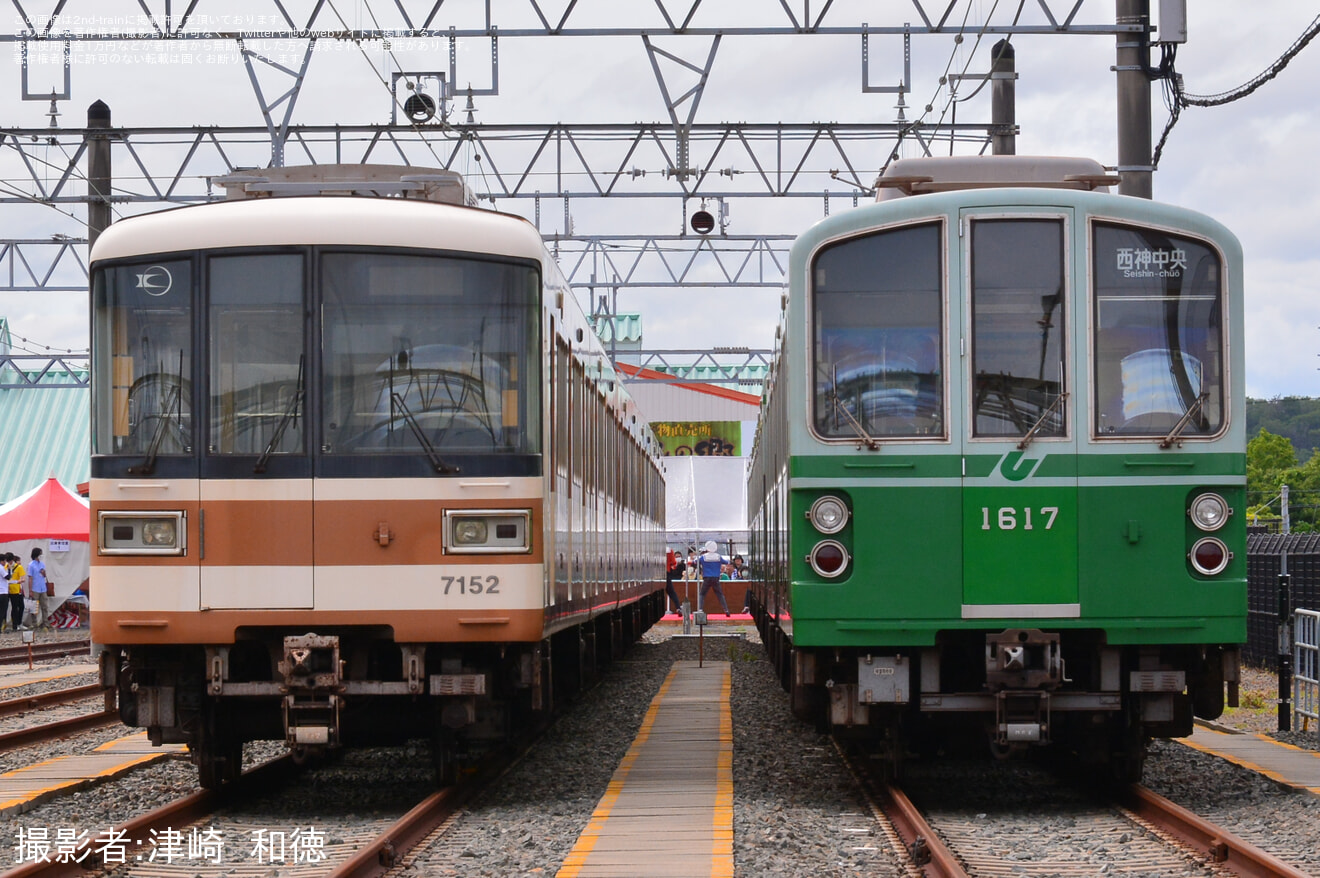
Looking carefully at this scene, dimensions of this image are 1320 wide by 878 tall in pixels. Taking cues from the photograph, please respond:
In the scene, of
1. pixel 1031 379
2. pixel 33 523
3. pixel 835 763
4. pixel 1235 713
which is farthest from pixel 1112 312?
pixel 33 523

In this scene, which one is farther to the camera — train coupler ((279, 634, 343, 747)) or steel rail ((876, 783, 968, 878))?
train coupler ((279, 634, 343, 747))

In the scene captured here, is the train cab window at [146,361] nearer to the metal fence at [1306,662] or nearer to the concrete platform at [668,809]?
the concrete platform at [668,809]

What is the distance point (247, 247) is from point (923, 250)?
3.31 m

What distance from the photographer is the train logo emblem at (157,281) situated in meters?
8.42

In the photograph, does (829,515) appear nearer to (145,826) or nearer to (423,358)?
(423,358)

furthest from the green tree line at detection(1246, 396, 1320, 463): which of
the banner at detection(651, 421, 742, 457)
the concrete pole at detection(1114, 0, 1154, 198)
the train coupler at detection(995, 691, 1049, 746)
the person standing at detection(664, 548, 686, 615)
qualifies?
the train coupler at detection(995, 691, 1049, 746)

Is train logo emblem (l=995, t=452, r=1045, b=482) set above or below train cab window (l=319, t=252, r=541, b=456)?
below

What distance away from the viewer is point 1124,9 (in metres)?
15.1

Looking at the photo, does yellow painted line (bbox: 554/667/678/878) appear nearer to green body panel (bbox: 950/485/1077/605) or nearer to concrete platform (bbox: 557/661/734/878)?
concrete platform (bbox: 557/661/734/878)

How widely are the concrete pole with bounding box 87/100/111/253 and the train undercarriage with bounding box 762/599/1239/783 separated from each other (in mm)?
14295

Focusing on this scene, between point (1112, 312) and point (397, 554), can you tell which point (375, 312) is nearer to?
point (397, 554)

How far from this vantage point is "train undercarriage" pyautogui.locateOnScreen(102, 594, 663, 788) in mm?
8133

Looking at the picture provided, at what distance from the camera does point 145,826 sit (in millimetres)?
7488

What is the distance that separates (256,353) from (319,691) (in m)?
1.68
